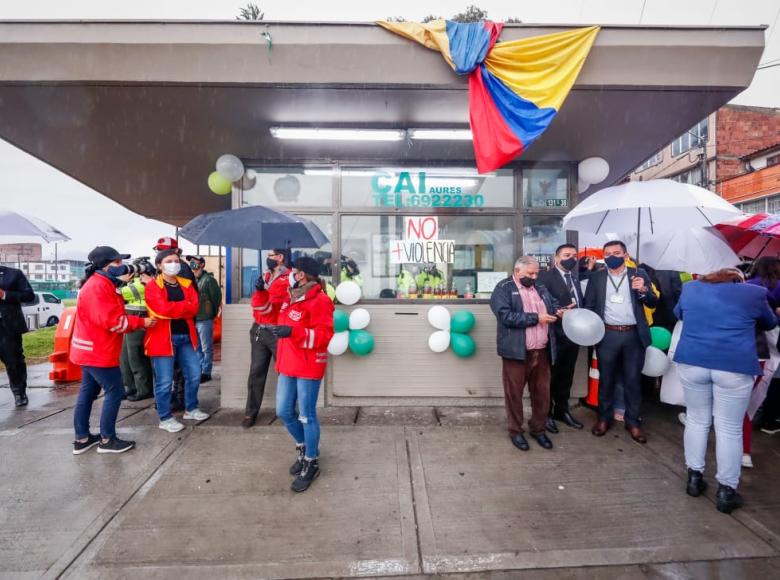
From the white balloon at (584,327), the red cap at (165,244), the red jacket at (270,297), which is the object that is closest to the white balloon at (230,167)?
the red cap at (165,244)

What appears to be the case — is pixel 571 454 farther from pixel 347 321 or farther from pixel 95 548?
pixel 95 548

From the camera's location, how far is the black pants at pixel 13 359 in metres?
5.04

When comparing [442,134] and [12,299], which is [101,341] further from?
[442,134]

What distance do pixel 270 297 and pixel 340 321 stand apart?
1.00 m

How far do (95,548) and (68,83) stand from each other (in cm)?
426

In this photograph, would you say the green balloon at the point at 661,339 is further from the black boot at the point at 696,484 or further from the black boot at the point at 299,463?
the black boot at the point at 299,463

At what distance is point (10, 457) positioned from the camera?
12.6 ft

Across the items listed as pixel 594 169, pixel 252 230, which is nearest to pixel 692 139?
pixel 594 169

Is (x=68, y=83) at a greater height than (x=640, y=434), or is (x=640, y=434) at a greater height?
(x=68, y=83)

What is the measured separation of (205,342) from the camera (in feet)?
21.7

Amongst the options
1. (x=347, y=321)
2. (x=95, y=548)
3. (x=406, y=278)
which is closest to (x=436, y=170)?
(x=406, y=278)

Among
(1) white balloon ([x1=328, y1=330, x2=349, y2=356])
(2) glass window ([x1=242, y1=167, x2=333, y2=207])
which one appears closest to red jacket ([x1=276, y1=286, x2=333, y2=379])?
(1) white balloon ([x1=328, y1=330, x2=349, y2=356])

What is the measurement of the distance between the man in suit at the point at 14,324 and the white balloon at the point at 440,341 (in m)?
5.12

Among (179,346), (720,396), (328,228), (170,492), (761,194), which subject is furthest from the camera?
(761,194)
